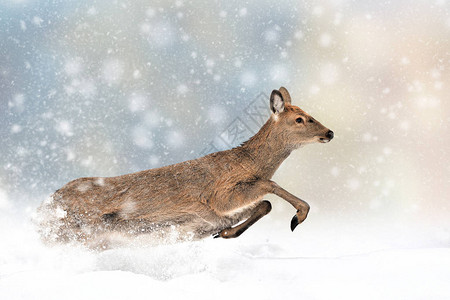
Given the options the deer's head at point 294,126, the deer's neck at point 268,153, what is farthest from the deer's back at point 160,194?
the deer's head at point 294,126

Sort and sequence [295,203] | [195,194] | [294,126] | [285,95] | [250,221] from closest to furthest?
[295,203]
[250,221]
[195,194]
[294,126]
[285,95]

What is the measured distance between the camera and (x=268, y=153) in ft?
18.4

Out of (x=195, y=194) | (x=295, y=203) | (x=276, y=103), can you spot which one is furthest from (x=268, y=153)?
(x=195, y=194)

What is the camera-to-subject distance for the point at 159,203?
18.0 feet

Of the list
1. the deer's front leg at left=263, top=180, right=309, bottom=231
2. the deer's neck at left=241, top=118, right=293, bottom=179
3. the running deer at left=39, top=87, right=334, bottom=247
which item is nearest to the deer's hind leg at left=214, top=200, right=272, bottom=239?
the running deer at left=39, top=87, right=334, bottom=247

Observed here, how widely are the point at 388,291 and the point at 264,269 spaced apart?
1.42 m

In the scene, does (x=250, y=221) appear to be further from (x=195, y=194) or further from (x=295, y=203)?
(x=195, y=194)

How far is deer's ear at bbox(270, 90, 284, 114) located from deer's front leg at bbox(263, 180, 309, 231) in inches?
39.7

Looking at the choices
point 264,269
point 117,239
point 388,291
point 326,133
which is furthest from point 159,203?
point 388,291

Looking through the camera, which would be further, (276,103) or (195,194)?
(276,103)

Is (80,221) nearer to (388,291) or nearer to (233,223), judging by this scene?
(233,223)

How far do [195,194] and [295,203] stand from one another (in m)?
1.20

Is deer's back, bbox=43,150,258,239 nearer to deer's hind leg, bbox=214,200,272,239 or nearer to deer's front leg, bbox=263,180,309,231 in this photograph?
deer's hind leg, bbox=214,200,272,239

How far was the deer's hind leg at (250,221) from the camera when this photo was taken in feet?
17.4
